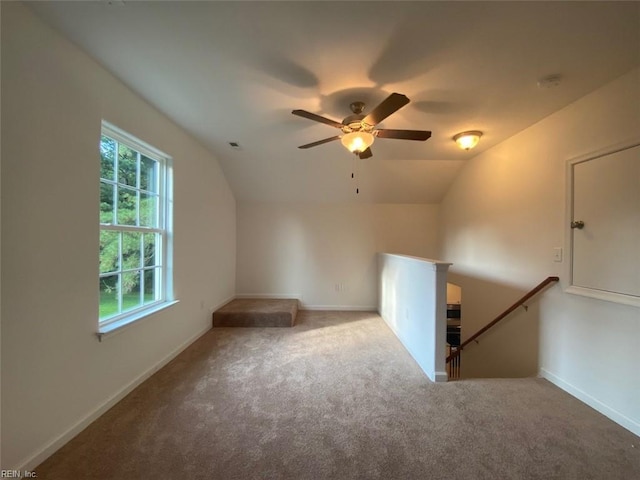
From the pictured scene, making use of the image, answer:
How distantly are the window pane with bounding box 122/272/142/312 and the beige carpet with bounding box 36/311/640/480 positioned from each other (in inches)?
27.8

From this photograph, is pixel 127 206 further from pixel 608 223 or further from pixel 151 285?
pixel 608 223

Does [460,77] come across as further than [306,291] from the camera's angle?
No

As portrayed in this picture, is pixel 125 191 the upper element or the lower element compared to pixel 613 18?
lower

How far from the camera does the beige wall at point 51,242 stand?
142 cm

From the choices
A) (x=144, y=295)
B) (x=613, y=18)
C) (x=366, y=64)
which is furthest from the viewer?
(x=144, y=295)

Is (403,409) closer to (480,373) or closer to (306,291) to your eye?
(480,373)

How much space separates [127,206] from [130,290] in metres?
0.75

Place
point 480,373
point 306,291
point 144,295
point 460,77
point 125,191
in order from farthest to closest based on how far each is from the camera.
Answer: point 306,291
point 480,373
point 144,295
point 125,191
point 460,77

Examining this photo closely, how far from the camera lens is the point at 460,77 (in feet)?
6.65

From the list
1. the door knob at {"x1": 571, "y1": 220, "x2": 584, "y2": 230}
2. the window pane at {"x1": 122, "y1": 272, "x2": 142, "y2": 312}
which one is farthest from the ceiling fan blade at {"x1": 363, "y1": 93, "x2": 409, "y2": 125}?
the window pane at {"x1": 122, "y1": 272, "x2": 142, "y2": 312}

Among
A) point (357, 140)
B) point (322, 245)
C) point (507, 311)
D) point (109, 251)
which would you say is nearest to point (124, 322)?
point (109, 251)

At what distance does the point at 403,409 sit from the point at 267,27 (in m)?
2.72

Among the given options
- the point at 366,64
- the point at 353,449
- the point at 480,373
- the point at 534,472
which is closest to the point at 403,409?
the point at 353,449

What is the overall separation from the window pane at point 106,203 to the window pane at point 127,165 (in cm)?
17
